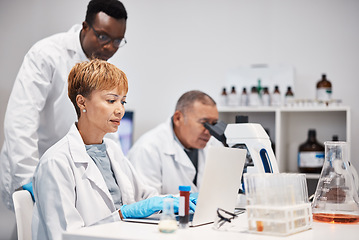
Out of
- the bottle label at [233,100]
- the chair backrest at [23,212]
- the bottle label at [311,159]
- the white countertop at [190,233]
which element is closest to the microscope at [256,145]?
the white countertop at [190,233]

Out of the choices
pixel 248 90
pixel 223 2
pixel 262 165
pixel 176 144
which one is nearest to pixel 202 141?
pixel 176 144

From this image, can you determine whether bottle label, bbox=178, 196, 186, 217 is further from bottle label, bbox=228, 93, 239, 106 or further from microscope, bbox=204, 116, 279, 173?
bottle label, bbox=228, 93, 239, 106

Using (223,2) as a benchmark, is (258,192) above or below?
below

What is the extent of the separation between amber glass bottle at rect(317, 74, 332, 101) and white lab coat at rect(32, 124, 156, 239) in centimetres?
190

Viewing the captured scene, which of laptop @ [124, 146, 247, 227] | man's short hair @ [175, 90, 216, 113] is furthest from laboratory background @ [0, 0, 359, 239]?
laptop @ [124, 146, 247, 227]

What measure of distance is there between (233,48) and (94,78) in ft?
6.54

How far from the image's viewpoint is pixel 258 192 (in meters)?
1.12

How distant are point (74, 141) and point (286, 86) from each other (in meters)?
2.05

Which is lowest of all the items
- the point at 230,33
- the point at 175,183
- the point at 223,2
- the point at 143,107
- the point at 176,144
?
the point at 175,183

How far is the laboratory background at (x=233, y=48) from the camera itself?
10.2 feet

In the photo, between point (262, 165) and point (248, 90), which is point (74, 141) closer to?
point (262, 165)

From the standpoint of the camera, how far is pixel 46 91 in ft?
6.31

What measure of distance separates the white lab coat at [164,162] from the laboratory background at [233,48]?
644 millimetres

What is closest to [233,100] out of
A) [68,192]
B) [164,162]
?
[164,162]
